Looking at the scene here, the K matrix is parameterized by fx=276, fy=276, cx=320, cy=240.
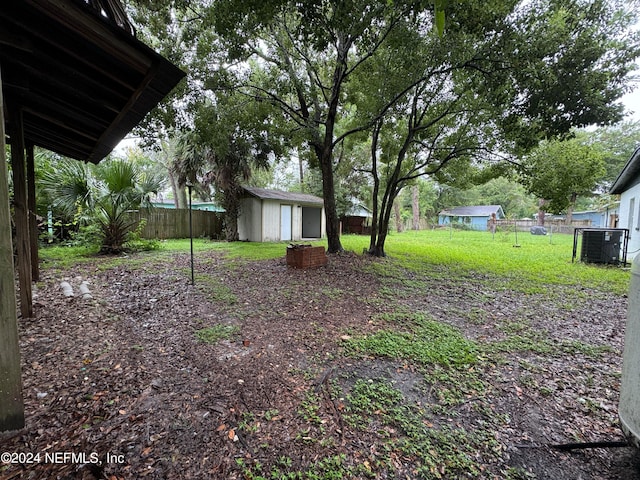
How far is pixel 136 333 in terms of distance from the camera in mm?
3102

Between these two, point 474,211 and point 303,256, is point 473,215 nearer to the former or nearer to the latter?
point 474,211

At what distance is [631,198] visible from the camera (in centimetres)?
912

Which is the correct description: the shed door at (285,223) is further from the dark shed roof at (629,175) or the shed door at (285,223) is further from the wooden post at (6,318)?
the wooden post at (6,318)

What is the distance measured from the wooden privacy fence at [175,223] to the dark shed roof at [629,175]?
14.5 metres

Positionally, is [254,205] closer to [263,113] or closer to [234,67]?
[263,113]

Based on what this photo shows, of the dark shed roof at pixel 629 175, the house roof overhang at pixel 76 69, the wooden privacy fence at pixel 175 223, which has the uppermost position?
the dark shed roof at pixel 629 175

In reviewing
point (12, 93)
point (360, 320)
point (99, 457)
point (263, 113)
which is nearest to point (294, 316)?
point (360, 320)

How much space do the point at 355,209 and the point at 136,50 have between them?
17410 mm

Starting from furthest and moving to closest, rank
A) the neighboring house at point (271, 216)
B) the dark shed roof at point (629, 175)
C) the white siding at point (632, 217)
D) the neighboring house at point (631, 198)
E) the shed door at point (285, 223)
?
1. the shed door at point (285, 223)
2. the neighboring house at point (271, 216)
3. the white siding at point (632, 217)
4. the neighboring house at point (631, 198)
5. the dark shed roof at point (629, 175)

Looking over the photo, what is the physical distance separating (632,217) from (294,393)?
42.2 feet

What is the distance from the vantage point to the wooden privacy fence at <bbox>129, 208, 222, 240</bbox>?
39.0 ft

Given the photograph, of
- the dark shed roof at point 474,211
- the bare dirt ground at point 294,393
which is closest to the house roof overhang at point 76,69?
the bare dirt ground at point 294,393

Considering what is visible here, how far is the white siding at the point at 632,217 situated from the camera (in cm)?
819

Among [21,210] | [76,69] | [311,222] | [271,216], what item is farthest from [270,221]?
[76,69]
